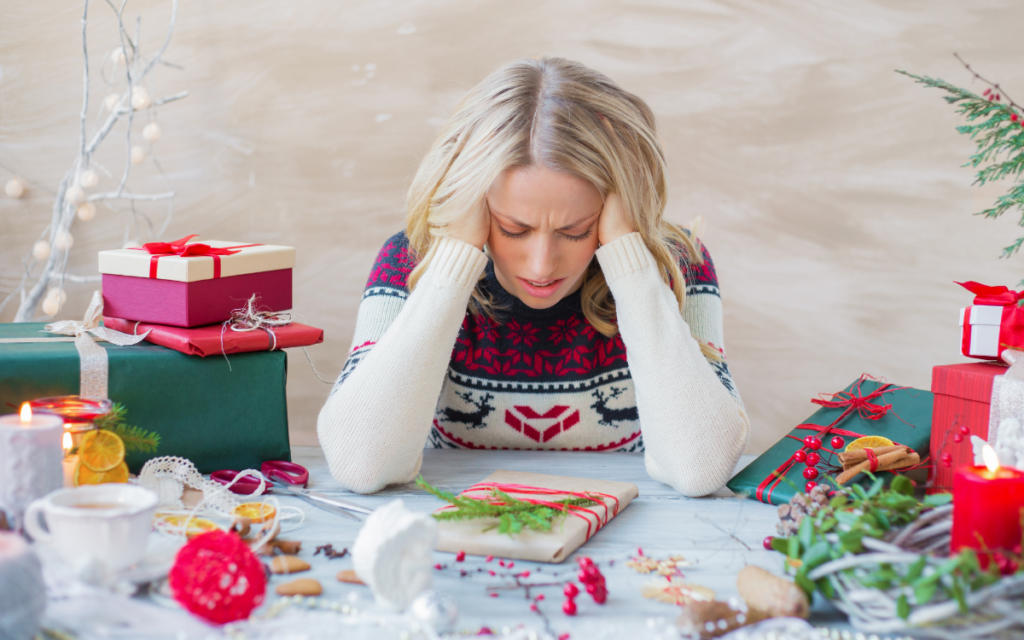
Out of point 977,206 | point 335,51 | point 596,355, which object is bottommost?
point 596,355

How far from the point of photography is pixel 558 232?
3.94ft

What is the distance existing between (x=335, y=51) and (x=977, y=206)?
194cm

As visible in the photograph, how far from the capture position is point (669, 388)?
1.17m

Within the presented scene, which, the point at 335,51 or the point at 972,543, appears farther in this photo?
the point at 335,51

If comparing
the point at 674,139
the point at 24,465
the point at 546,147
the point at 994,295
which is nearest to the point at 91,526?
the point at 24,465

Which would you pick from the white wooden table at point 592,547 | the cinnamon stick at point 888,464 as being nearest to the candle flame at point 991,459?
the white wooden table at point 592,547

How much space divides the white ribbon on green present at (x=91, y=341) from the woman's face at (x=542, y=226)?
55cm

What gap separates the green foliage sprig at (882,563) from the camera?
0.59m

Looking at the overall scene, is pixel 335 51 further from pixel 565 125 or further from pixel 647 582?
pixel 647 582

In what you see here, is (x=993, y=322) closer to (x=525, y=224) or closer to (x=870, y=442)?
(x=870, y=442)

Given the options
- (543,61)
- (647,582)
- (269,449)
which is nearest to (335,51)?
(543,61)

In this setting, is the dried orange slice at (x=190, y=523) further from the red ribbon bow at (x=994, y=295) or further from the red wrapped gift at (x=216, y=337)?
the red ribbon bow at (x=994, y=295)

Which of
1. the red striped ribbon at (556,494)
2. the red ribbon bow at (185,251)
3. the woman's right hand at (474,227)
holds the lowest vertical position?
the red striped ribbon at (556,494)

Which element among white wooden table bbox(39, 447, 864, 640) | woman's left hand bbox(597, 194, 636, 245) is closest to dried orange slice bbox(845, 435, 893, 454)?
white wooden table bbox(39, 447, 864, 640)
